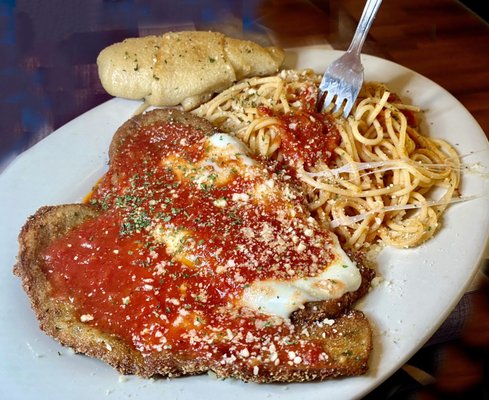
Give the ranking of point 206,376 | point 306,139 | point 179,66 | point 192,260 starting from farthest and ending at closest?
point 179,66
point 306,139
point 192,260
point 206,376

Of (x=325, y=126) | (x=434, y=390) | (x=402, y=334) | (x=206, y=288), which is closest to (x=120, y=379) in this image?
(x=206, y=288)

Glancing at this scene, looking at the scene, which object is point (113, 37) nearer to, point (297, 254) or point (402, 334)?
point (297, 254)

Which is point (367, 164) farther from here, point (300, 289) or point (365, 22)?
point (300, 289)

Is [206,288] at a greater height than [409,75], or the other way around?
[409,75]

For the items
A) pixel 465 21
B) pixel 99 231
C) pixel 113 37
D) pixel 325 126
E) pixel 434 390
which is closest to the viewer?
pixel 434 390

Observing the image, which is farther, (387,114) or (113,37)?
(113,37)

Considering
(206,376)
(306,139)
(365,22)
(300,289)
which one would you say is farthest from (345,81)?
(206,376)

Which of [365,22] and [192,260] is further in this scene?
[365,22]
